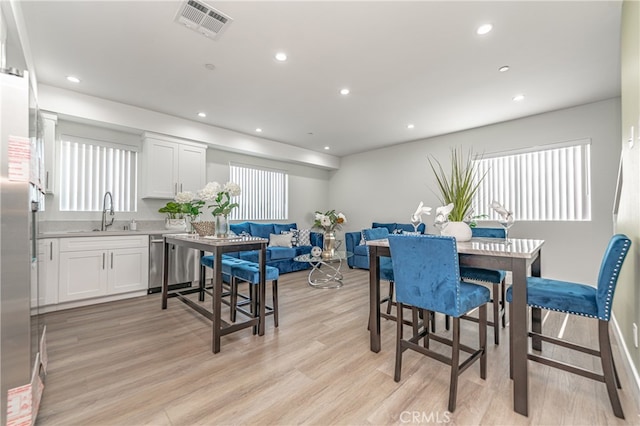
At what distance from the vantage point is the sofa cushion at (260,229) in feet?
17.8

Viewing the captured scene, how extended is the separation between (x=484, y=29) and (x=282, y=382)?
326 centimetres

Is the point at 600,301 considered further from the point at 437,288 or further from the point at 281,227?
the point at 281,227

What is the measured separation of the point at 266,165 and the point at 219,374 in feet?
16.1

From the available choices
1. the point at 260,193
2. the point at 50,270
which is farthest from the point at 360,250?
the point at 50,270

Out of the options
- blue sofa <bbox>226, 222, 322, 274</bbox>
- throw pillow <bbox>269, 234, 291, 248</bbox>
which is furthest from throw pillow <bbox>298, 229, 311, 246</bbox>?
throw pillow <bbox>269, 234, 291, 248</bbox>

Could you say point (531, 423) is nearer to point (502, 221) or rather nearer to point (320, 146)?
point (502, 221)

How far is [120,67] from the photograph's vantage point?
300 centimetres

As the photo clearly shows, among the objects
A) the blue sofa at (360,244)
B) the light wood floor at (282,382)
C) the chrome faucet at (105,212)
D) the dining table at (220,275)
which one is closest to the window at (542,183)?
the blue sofa at (360,244)

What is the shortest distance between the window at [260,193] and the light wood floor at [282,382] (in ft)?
11.0

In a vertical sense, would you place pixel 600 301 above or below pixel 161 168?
below

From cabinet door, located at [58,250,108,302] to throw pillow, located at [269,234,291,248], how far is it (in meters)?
2.66

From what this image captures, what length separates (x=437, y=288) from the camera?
169cm

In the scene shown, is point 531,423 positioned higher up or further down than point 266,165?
further down

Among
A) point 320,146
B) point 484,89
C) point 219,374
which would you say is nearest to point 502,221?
point 484,89
